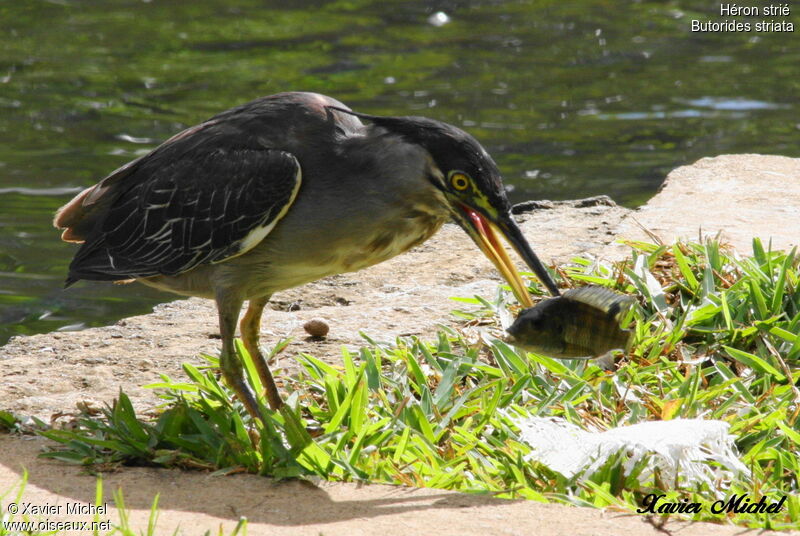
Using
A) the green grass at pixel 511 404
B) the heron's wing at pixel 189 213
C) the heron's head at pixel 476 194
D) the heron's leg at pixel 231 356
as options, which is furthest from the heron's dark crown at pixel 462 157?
the heron's leg at pixel 231 356

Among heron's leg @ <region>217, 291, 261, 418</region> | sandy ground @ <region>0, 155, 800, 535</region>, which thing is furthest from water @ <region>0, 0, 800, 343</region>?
heron's leg @ <region>217, 291, 261, 418</region>

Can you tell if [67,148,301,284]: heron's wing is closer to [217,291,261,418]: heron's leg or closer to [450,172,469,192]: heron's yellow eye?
[217,291,261,418]: heron's leg

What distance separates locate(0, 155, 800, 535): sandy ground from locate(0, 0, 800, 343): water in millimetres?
1957

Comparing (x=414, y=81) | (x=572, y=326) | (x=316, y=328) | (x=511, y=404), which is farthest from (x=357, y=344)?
(x=414, y=81)

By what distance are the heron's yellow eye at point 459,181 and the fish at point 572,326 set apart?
1.82 ft

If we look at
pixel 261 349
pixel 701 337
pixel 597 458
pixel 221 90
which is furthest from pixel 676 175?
pixel 221 90

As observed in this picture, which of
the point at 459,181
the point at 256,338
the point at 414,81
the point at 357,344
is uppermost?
the point at 459,181

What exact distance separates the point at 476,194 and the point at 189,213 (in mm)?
1413

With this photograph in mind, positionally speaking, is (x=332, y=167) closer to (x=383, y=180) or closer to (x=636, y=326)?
(x=383, y=180)

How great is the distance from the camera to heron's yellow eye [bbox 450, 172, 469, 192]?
4.62 meters

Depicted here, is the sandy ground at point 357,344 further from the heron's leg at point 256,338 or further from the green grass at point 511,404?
the heron's leg at point 256,338

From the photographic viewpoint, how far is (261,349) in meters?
5.87
